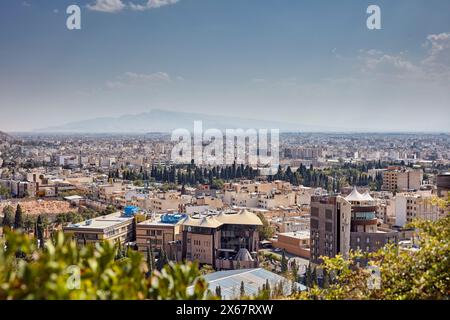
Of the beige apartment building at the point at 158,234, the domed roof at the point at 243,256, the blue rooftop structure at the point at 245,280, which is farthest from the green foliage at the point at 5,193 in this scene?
the blue rooftop structure at the point at 245,280

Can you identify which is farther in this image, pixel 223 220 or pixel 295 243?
pixel 295 243

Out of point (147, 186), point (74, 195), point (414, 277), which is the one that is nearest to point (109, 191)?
point (74, 195)

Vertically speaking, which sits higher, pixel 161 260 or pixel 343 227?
pixel 343 227

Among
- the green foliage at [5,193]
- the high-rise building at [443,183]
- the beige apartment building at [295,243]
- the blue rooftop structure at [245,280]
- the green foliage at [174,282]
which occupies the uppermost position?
the green foliage at [174,282]

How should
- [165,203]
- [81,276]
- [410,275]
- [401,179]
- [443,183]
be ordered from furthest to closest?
1. [401,179]
2. [165,203]
3. [443,183]
4. [410,275]
5. [81,276]

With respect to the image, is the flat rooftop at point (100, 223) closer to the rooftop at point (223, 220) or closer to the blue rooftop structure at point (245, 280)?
the rooftop at point (223, 220)

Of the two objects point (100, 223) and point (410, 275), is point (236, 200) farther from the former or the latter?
point (410, 275)

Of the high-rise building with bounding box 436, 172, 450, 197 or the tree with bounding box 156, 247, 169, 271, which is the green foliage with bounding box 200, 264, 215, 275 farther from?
the high-rise building with bounding box 436, 172, 450, 197

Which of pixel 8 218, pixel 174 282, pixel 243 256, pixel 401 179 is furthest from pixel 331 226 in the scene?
pixel 401 179
